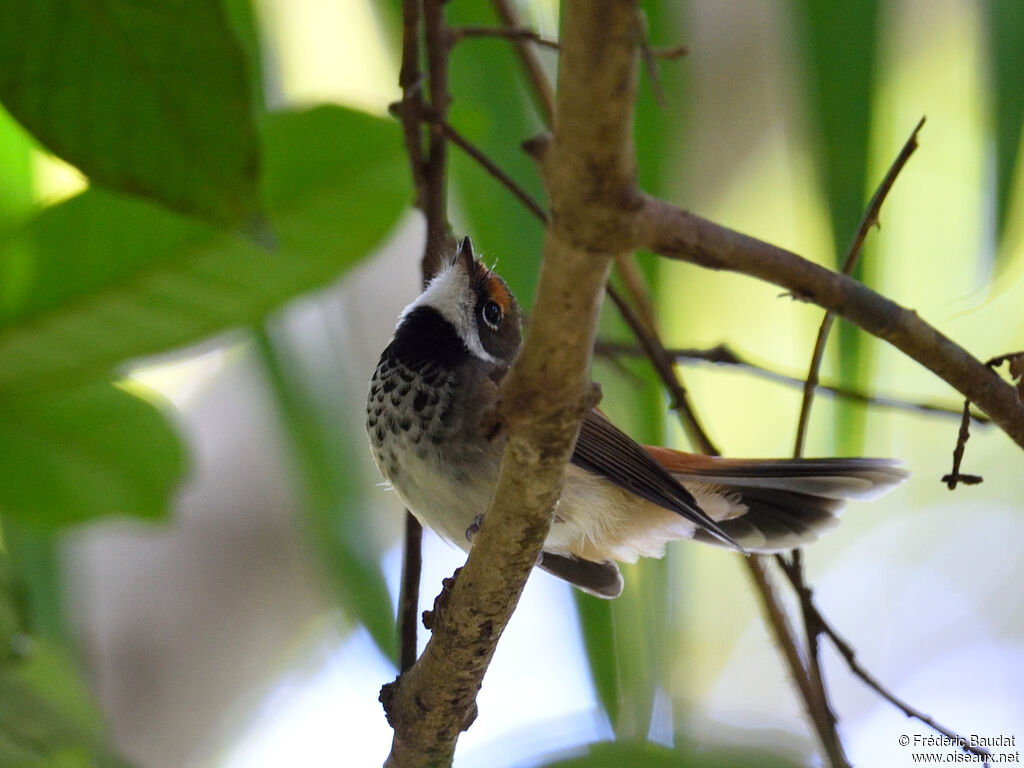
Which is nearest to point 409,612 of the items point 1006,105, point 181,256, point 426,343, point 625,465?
point 625,465

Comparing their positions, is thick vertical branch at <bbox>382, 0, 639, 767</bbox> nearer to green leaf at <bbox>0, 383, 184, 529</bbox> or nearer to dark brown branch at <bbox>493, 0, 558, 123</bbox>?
green leaf at <bbox>0, 383, 184, 529</bbox>

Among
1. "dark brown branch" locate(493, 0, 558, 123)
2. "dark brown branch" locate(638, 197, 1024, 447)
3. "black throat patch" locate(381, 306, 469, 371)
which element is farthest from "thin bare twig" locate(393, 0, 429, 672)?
"dark brown branch" locate(638, 197, 1024, 447)

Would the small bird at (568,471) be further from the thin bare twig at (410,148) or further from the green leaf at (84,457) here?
the green leaf at (84,457)

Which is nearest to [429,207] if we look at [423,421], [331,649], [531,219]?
[531,219]

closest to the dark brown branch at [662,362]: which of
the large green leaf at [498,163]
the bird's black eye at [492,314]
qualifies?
the large green leaf at [498,163]

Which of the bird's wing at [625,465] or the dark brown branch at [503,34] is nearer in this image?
the dark brown branch at [503,34]

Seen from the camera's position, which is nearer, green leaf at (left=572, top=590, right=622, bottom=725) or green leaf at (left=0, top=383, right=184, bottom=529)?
green leaf at (left=0, top=383, right=184, bottom=529)

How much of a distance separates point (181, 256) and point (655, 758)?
1.24 meters

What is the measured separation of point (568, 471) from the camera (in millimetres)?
2463

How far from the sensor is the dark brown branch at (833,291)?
3.70 ft

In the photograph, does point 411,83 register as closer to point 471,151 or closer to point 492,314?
point 471,151

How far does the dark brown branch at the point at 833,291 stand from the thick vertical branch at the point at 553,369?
5 cm

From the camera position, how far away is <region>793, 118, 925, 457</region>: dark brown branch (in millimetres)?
1798

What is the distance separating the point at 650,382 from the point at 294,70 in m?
3.78
